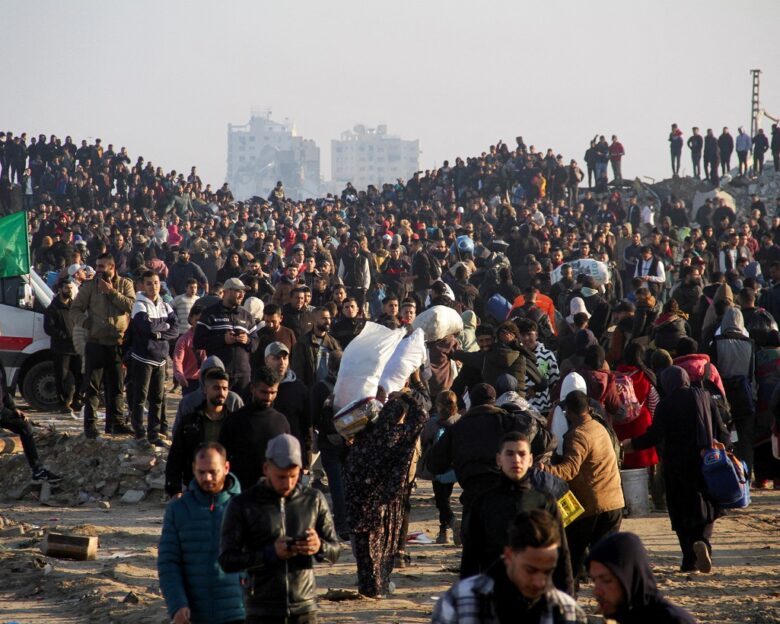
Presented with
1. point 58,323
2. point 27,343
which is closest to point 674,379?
point 58,323

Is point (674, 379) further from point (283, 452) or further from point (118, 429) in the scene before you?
point (118, 429)

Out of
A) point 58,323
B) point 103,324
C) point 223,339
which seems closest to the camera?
point 223,339

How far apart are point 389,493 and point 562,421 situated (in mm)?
1880

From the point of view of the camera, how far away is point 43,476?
13.1 meters

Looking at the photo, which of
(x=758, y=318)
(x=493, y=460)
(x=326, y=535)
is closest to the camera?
(x=326, y=535)

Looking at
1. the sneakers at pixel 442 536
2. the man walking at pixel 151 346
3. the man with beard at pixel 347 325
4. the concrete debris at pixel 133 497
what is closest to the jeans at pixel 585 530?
the sneakers at pixel 442 536

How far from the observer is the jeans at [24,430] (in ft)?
40.3

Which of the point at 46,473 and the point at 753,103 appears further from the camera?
the point at 753,103

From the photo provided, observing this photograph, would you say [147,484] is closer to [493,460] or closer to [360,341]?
[360,341]

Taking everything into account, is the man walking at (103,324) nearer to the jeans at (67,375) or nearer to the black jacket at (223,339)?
the black jacket at (223,339)

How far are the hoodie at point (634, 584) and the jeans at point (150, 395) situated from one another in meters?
9.73

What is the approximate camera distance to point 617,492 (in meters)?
8.48

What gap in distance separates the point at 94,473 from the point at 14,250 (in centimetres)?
529

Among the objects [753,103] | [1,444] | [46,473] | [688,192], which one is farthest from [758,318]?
[753,103]
